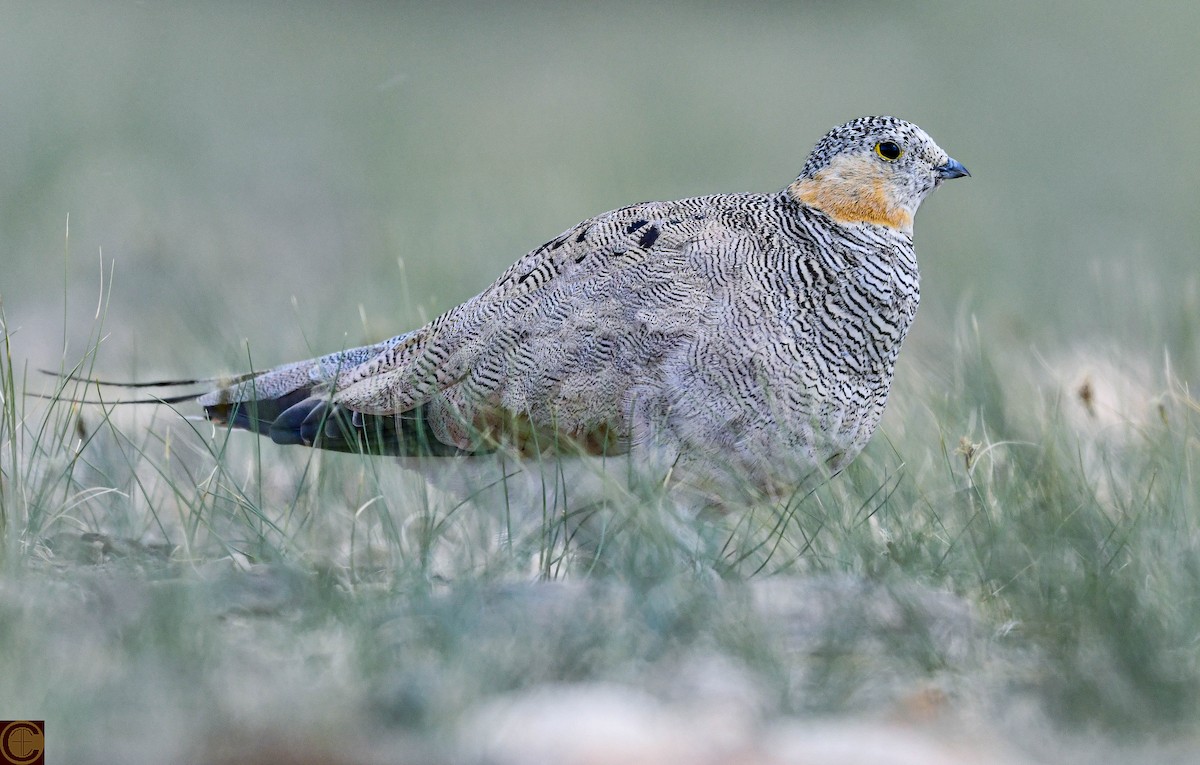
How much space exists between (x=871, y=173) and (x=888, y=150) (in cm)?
11

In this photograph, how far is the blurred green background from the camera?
8430mm

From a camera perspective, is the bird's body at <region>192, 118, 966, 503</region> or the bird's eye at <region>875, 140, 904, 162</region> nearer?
the bird's body at <region>192, 118, 966, 503</region>

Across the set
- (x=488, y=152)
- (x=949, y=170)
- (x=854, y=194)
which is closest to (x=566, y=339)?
(x=854, y=194)

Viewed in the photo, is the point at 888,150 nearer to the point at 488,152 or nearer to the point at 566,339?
the point at 566,339

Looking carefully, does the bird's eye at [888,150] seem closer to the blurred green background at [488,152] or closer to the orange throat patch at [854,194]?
the orange throat patch at [854,194]

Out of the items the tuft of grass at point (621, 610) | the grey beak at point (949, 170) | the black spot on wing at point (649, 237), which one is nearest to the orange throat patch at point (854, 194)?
the grey beak at point (949, 170)

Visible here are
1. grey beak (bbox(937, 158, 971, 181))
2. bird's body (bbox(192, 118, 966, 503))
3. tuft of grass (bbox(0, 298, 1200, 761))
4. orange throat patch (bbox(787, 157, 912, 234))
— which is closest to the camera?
tuft of grass (bbox(0, 298, 1200, 761))

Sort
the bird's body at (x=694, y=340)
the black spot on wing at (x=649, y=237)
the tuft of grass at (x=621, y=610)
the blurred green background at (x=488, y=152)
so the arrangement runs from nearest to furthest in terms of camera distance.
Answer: the tuft of grass at (x=621, y=610) → the bird's body at (x=694, y=340) → the black spot on wing at (x=649, y=237) → the blurred green background at (x=488, y=152)

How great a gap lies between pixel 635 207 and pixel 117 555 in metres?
1.97

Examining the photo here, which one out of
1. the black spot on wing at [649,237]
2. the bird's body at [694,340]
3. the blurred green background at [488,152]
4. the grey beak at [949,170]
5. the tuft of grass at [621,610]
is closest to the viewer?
the tuft of grass at [621,610]

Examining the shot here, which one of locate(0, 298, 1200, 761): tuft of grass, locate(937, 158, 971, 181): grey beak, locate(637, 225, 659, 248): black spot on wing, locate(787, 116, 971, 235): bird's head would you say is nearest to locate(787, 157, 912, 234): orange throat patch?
locate(787, 116, 971, 235): bird's head

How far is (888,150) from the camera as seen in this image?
4594mm

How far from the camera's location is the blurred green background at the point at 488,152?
27.7ft

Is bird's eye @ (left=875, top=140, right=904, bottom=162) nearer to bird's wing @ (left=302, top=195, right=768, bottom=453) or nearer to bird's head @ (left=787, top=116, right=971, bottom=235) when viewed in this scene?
bird's head @ (left=787, top=116, right=971, bottom=235)
